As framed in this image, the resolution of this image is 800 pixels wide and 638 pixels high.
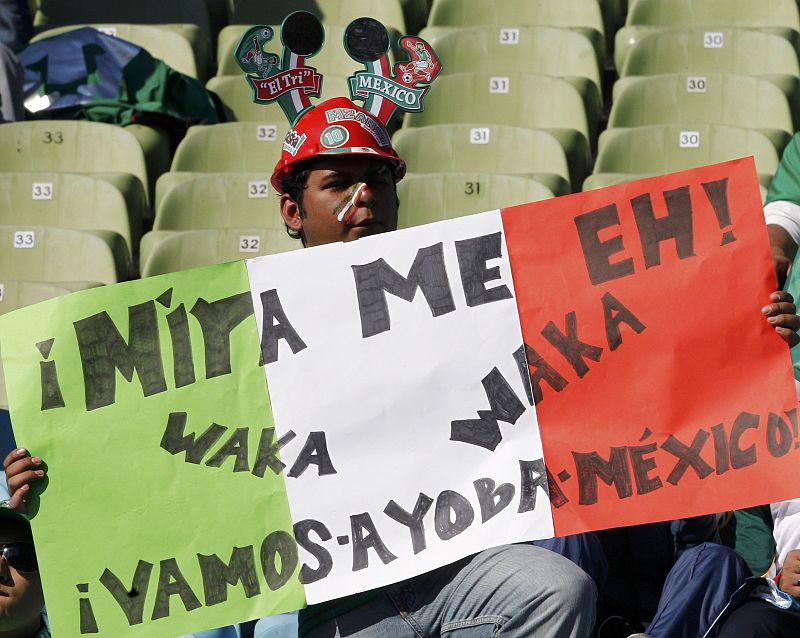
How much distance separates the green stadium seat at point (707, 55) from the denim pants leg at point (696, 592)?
316 centimetres

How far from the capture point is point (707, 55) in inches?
232

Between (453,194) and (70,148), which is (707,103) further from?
(70,148)

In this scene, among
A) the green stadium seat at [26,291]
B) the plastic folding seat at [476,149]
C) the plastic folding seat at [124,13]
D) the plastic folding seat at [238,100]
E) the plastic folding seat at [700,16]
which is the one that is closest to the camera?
the green stadium seat at [26,291]

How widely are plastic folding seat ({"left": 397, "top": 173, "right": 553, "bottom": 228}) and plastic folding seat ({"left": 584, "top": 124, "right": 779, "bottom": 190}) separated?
1.38 feet

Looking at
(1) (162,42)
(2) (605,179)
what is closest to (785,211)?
(2) (605,179)

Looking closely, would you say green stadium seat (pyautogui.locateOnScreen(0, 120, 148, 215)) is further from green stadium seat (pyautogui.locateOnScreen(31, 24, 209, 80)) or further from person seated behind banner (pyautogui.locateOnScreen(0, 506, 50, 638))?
person seated behind banner (pyautogui.locateOnScreen(0, 506, 50, 638))

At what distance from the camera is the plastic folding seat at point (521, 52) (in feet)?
19.6

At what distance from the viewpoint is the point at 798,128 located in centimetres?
564

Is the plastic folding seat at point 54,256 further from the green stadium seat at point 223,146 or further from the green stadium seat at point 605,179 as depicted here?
the green stadium seat at point 605,179

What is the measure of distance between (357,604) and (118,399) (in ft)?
1.92

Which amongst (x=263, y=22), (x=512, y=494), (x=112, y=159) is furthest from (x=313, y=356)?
(x=263, y=22)

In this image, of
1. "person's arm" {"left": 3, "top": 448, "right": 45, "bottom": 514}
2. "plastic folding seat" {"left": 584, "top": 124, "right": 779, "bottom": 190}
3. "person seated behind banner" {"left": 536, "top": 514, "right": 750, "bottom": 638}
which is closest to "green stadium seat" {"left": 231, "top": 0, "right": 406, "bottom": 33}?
"plastic folding seat" {"left": 584, "top": 124, "right": 779, "bottom": 190}

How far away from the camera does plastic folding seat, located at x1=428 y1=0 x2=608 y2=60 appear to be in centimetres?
625

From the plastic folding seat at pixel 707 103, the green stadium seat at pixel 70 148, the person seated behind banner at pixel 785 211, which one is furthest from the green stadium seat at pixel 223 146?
the person seated behind banner at pixel 785 211
